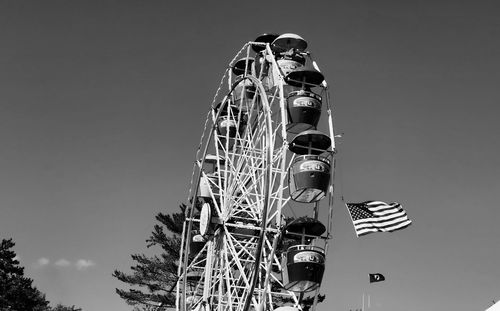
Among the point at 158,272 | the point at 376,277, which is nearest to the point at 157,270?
the point at 158,272

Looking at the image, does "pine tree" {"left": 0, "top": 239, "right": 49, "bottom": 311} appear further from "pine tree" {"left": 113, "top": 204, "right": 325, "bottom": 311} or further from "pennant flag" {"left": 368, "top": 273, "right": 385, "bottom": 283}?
"pennant flag" {"left": 368, "top": 273, "right": 385, "bottom": 283}

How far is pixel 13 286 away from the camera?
141 ft

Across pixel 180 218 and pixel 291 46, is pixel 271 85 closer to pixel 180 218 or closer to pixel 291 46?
pixel 291 46

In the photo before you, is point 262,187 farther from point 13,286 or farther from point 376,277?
point 13,286

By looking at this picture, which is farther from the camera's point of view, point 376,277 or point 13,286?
point 13,286

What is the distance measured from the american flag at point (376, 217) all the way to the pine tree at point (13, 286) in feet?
103

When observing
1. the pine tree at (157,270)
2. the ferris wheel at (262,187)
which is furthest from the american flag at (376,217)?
the pine tree at (157,270)

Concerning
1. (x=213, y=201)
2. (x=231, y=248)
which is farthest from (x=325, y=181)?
(x=213, y=201)

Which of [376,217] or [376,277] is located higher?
[376,217]

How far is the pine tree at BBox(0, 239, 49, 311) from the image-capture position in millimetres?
42188

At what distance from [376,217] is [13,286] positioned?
3263 centimetres

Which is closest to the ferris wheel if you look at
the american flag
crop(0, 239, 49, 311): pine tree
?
the american flag

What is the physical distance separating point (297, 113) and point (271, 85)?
10.9 feet

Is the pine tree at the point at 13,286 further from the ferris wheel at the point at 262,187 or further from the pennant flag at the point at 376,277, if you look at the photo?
the pennant flag at the point at 376,277
